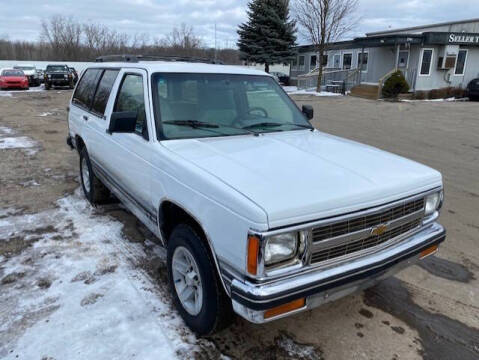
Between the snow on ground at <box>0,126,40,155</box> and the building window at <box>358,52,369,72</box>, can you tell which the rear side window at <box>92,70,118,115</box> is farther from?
the building window at <box>358,52,369,72</box>

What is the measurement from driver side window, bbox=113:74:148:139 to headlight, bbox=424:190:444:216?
233cm

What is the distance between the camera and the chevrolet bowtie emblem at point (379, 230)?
2.48 metres

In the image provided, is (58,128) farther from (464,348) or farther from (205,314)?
(464,348)

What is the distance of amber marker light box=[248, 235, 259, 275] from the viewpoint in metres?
2.09

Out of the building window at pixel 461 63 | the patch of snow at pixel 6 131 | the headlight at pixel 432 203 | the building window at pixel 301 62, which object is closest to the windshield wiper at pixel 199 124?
the headlight at pixel 432 203

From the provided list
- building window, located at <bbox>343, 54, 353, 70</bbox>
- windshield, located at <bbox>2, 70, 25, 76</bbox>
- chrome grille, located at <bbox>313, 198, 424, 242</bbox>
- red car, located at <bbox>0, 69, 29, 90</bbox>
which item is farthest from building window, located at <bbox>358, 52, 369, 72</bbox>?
chrome grille, located at <bbox>313, 198, 424, 242</bbox>

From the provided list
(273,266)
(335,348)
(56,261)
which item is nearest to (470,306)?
(335,348)

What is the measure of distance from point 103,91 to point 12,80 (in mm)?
27919

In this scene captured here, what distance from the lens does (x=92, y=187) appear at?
520cm

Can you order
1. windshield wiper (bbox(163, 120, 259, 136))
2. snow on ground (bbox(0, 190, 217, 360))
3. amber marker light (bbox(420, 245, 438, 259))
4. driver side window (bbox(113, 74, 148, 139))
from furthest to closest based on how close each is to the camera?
1. driver side window (bbox(113, 74, 148, 139))
2. windshield wiper (bbox(163, 120, 259, 136))
3. amber marker light (bbox(420, 245, 438, 259))
4. snow on ground (bbox(0, 190, 217, 360))

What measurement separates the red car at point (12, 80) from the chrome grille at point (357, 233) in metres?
31.3

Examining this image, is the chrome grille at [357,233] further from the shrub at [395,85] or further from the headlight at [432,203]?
the shrub at [395,85]

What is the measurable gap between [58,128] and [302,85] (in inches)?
892

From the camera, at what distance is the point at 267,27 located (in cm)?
3053
